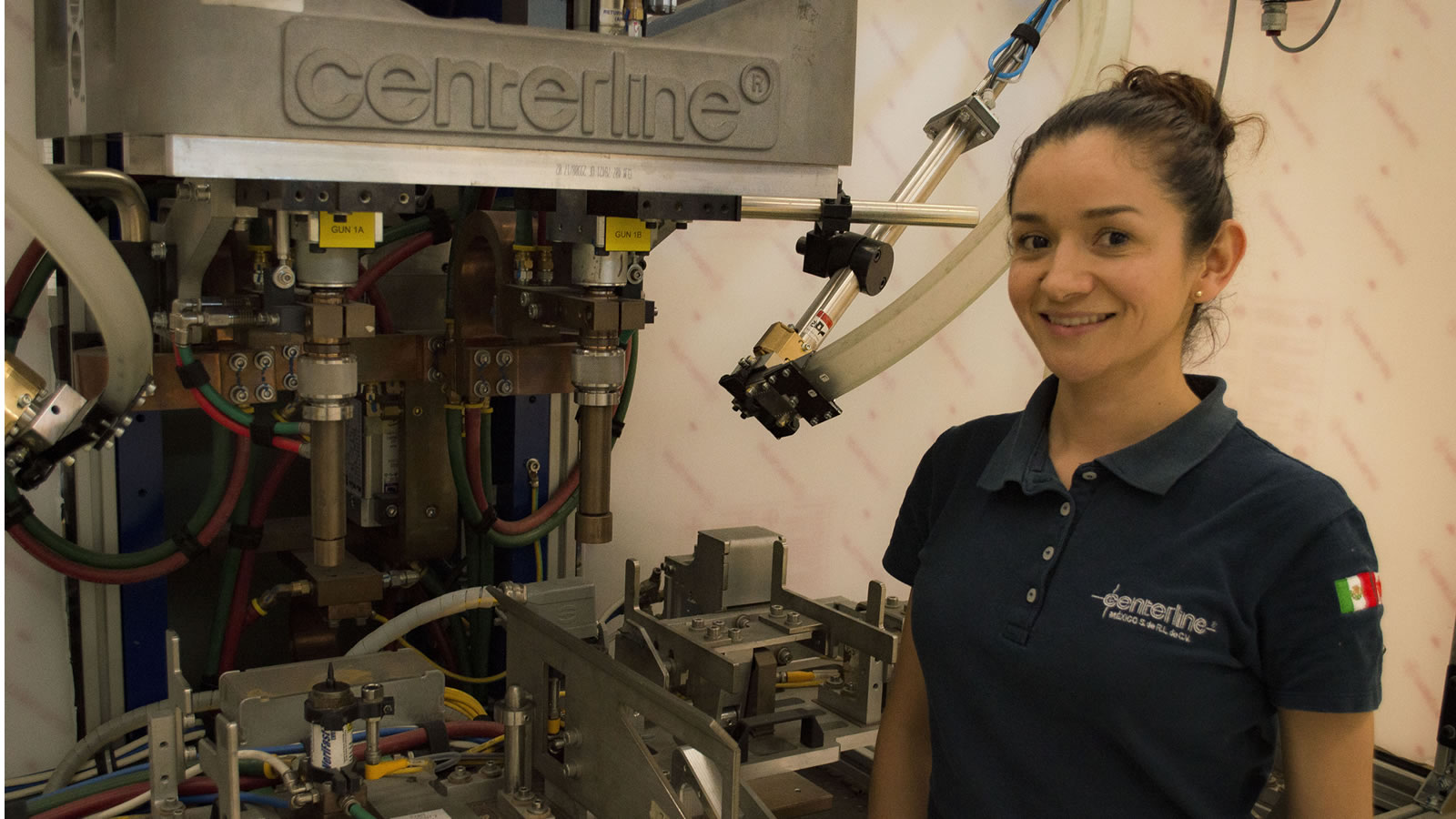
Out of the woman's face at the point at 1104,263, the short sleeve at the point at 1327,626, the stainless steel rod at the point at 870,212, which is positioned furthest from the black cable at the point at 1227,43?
the short sleeve at the point at 1327,626

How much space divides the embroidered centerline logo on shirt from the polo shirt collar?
90 millimetres

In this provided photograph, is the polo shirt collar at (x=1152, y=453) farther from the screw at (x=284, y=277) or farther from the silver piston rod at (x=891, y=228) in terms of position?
the screw at (x=284, y=277)

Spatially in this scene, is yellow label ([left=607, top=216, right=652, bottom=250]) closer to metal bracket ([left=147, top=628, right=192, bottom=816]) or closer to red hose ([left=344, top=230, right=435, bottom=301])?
red hose ([left=344, top=230, right=435, bottom=301])

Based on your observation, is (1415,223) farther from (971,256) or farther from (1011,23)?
(971,256)

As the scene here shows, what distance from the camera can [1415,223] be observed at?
2.66 m

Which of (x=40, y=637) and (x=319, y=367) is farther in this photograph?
(x=40, y=637)

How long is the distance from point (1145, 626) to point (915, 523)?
307mm

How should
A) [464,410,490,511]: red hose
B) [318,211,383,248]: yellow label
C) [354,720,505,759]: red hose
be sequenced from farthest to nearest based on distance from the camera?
[464,410,490,511]: red hose < [354,720,505,759]: red hose < [318,211,383,248]: yellow label

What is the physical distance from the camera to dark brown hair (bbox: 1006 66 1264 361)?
94 cm

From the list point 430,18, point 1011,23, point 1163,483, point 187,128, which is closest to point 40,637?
point 187,128

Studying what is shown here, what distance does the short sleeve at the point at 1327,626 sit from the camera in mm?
843

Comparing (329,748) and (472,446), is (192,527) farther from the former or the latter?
(329,748)

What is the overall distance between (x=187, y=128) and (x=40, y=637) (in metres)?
0.97

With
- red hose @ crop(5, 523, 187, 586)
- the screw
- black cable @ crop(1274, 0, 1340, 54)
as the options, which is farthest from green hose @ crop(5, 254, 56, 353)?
black cable @ crop(1274, 0, 1340, 54)
